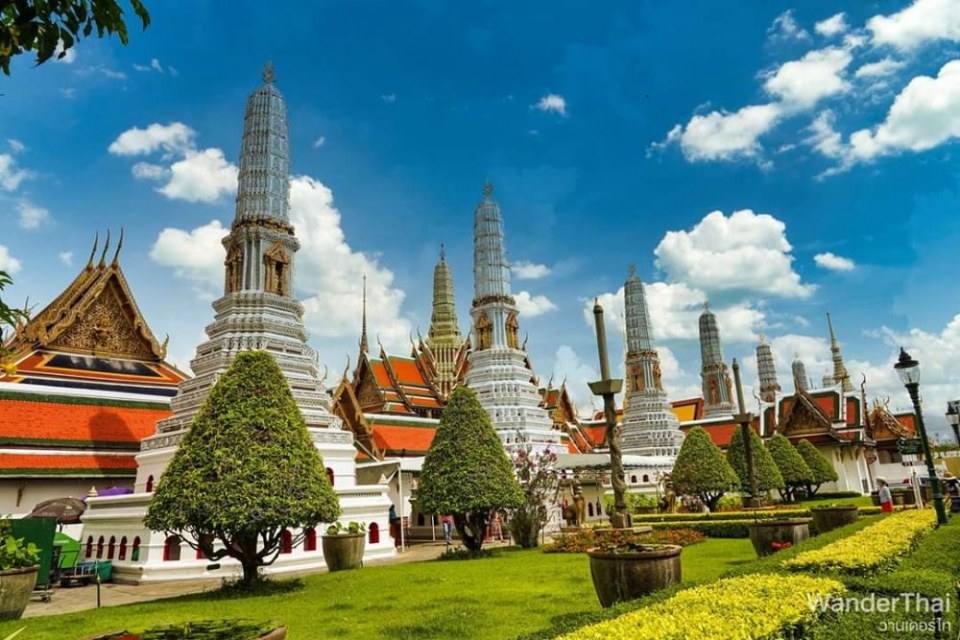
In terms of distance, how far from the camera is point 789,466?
33.4 metres

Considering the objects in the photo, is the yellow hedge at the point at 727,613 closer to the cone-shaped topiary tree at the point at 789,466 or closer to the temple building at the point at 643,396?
the cone-shaped topiary tree at the point at 789,466

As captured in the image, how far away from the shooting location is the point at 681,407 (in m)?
62.5

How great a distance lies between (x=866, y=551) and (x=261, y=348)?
16.7 meters

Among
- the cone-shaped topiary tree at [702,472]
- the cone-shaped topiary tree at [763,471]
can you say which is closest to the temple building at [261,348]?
the cone-shaped topiary tree at [702,472]

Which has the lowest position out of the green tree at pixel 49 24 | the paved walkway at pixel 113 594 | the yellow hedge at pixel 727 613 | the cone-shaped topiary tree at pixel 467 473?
the paved walkway at pixel 113 594

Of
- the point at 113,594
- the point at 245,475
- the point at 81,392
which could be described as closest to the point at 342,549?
the point at 245,475

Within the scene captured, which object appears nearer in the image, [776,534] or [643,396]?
[776,534]

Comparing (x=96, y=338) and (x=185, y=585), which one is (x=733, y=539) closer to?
(x=185, y=585)

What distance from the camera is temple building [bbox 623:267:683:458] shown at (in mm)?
43844

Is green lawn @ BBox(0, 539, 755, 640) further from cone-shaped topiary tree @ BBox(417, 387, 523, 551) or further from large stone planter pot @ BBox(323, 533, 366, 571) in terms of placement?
cone-shaped topiary tree @ BBox(417, 387, 523, 551)

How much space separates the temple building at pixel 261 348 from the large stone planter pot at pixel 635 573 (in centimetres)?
1202

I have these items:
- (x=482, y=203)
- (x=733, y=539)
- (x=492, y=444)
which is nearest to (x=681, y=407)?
(x=482, y=203)

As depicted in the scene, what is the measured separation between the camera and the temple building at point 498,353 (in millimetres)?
31547

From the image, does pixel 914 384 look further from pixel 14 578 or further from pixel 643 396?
pixel 643 396
